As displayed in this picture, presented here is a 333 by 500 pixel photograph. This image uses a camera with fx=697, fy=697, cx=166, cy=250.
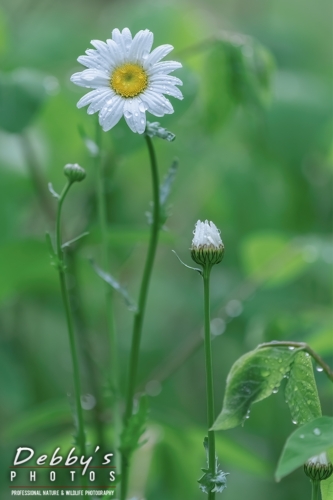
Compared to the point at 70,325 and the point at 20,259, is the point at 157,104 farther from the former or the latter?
the point at 20,259

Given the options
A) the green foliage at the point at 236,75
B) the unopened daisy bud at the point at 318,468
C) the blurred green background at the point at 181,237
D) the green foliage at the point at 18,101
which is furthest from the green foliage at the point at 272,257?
the unopened daisy bud at the point at 318,468

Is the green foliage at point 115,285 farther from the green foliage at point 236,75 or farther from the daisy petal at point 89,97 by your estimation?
the green foliage at point 236,75

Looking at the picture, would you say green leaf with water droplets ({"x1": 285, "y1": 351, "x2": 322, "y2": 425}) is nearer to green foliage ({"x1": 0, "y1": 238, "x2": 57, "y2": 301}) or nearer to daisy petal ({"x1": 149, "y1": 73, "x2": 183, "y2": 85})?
daisy petal ({"x1": 149, "y1": 73, "x2": 183, "y2": 85})

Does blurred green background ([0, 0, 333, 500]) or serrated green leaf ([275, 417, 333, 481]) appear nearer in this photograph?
serrated green leaf ([275, 417, 333, 481])

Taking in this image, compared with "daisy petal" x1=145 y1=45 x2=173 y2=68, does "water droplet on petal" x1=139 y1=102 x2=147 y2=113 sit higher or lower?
lower

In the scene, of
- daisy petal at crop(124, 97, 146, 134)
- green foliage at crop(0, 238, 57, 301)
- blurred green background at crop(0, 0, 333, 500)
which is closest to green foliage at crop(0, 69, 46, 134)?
blurred green background at crop(0, 0, 333, 500)

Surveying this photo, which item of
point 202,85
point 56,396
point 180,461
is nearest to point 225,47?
point 202,85
